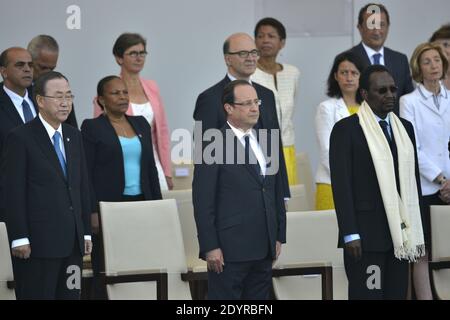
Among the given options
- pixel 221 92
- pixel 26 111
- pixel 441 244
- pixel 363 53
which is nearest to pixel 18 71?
pixel 26 111

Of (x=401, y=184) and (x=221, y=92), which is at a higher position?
(x=221, y=92)

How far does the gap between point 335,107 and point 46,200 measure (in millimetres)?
2381

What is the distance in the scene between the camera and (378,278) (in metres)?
6.75

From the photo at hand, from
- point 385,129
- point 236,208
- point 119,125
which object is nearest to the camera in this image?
point 236,208

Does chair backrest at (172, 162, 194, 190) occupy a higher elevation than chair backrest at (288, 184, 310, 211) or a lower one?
higher

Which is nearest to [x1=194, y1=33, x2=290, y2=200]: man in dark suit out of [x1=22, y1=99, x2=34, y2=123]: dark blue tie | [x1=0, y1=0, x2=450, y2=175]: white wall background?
[x1=22, y1=99, x2=34, y2=123]: dark blue tie

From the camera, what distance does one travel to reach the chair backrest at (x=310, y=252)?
7469 millimetres

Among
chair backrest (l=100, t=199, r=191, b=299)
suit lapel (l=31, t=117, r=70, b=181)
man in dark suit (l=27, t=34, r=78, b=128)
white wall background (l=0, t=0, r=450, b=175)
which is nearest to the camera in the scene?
suit lapel (l=31, t=117, r=70, b=181)

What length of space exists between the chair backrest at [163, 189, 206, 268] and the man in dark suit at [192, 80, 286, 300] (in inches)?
53.4

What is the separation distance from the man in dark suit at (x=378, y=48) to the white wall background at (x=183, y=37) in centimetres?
119

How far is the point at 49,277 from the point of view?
671cm

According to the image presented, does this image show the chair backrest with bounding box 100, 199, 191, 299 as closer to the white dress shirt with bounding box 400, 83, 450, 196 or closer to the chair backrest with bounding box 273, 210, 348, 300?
the chair backrest with bounding box 273, 210, 348, 300

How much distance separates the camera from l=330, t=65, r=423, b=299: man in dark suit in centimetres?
672

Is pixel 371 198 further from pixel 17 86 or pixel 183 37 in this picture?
pixel 183 37
